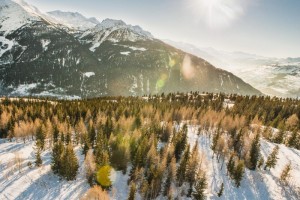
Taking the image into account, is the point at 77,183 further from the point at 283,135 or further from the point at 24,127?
the point at 283,135

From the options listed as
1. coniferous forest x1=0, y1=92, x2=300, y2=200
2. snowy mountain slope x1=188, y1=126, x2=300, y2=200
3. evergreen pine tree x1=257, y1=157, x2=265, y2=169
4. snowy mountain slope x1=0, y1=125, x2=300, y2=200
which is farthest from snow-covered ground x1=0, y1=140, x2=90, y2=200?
evergreen pine tree x1=257, y1=157, x2=265, y2=169

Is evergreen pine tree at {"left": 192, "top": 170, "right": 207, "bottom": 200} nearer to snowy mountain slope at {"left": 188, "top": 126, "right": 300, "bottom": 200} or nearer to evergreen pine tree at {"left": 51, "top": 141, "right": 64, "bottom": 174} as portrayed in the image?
snowy mountain slope at {"left": 188, "top": 126, "right": 300, "bottom": 200}

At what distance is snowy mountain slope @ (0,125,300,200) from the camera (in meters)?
68.3

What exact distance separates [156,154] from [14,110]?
3684 inches

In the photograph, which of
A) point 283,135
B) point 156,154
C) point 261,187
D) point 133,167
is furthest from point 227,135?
point 133,167

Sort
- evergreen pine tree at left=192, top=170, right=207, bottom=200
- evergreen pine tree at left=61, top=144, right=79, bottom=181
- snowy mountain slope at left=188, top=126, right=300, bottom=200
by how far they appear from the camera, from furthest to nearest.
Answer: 1. snowy mountain slope at left=188, top=126, right=300, bottom=200
2. evergreen pine tree at left=192, top=170, right=207, bottom=200
3. evergreen pine tree at left=61, top=144, right=79, bottom=181

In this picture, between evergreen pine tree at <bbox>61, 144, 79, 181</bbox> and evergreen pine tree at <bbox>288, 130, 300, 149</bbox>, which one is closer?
evergreen pine tree at <bbox>61, 144, 79, 181</bbox>

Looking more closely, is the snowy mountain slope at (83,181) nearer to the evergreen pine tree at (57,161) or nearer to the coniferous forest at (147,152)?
the coniferous forest at (147,152)

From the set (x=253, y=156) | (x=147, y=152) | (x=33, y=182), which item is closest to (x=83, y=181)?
(x=33, y=182)

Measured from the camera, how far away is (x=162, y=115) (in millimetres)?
146375

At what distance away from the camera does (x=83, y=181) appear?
243 ft

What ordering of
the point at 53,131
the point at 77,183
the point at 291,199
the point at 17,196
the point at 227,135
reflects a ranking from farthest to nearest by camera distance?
the point at 227,135
the point at 53,131
the point at 291,199
the point at 77,183
the point at 17,196

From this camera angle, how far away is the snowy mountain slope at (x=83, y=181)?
68312mm

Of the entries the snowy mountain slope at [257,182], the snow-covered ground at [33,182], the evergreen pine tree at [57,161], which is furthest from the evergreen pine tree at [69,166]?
the snowy mountain slope at [257,182]
